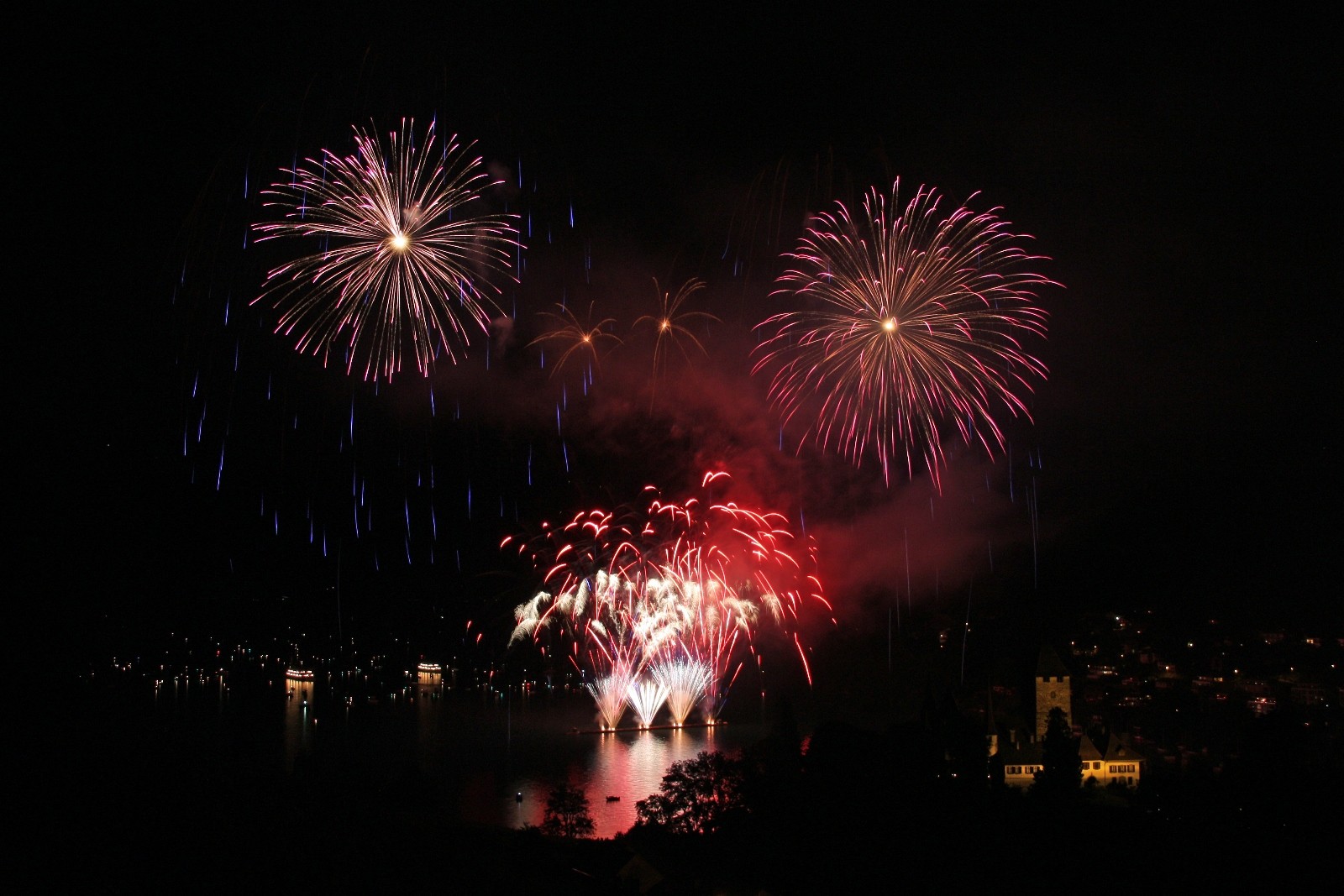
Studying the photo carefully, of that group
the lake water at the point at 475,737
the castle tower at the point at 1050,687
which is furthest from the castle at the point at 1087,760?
the lake water at the point at 475,737

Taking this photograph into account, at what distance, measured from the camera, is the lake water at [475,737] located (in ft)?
90.5

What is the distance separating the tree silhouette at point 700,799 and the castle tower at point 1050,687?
41.7 ft

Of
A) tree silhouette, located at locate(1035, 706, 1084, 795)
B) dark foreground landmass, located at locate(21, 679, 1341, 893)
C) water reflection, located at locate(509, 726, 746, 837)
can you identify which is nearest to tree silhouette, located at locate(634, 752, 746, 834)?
dark foreground landmass, located at locate(21, 679, 1341, 893)

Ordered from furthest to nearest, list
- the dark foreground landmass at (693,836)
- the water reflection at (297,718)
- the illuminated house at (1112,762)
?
1. the water reflection at (297,718)
2. the illuminated house at (1112,762)
3. the dark foreground landmass at (693,836)

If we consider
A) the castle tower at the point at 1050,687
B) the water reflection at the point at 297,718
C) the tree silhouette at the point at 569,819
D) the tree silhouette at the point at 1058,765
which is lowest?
the water reflection at the point at 297,718

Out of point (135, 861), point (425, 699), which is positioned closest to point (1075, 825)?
point (135, 861)

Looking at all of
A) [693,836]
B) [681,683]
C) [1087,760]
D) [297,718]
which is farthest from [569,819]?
[297,718]

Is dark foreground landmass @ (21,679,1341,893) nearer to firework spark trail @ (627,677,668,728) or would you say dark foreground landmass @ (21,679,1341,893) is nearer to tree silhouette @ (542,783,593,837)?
tree silhouette @ (542,783,593,837)

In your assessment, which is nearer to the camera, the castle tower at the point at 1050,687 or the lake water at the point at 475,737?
the lake water at the point at 475,737

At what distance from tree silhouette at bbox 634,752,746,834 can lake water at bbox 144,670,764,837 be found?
278cm

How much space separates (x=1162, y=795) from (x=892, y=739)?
6720 millimetres

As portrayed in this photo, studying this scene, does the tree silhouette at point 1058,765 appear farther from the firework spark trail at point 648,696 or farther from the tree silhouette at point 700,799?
the firework spark trail at point 648,696

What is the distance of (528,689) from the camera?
208ft

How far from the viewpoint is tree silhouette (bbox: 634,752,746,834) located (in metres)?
18.5
